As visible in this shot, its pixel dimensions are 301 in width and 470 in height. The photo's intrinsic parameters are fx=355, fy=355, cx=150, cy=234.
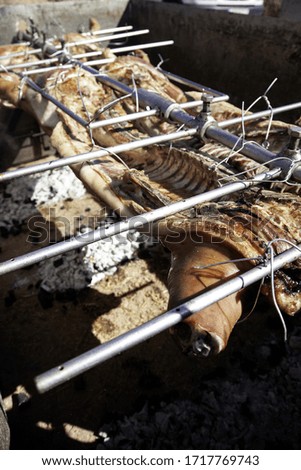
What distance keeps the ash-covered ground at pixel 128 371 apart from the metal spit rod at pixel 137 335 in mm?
1068

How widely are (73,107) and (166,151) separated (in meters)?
1.30

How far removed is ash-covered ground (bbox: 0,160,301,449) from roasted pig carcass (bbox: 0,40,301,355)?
46.8 inches

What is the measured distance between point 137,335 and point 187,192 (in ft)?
5.54

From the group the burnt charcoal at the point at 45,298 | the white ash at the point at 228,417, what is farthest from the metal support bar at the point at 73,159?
the white ash at the point at 228,417

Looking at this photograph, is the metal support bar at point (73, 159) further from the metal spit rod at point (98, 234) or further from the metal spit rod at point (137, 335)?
the metal spit rod at point (137, 335)

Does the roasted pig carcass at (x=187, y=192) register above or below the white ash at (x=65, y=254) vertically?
above

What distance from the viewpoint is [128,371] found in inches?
130

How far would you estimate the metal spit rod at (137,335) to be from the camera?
122 centimetres

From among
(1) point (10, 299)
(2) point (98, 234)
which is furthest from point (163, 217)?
(1) point (10, 299)

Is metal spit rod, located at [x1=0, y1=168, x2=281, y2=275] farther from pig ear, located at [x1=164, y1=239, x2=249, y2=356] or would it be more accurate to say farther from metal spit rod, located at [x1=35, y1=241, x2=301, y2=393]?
metal spit rod, located at [x1=35, y1=241, x2=301, y2=393]

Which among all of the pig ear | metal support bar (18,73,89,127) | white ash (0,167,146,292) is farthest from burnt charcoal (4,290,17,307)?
the pig ear

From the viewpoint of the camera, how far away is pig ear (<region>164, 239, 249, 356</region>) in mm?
1747

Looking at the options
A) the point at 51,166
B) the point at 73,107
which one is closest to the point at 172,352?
the point at 51,166

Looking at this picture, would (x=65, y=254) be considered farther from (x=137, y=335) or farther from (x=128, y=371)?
(x=137, y=335)
